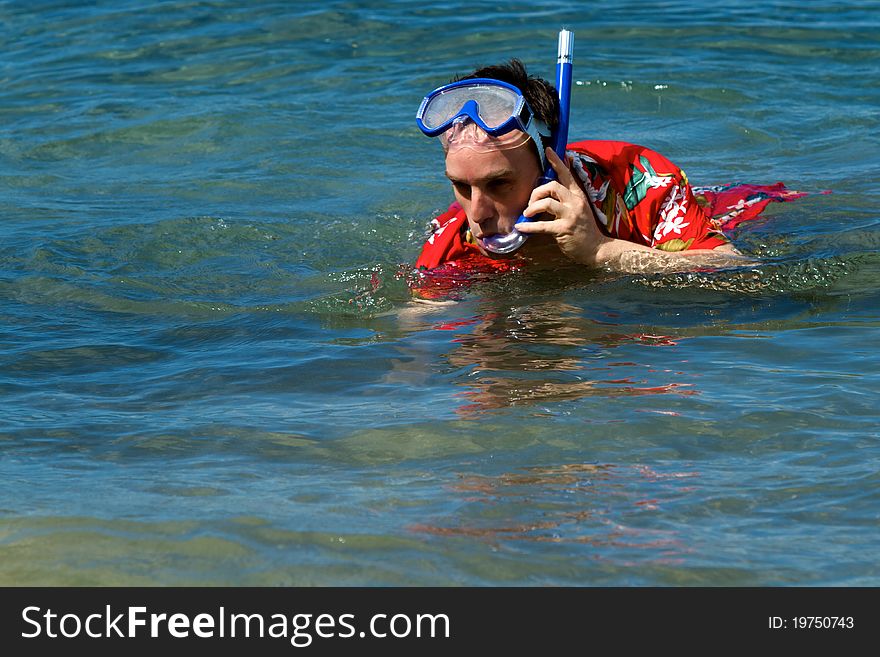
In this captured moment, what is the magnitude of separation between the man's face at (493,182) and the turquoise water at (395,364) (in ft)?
1.37

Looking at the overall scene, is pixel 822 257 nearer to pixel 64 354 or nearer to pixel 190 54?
pixel 64 354

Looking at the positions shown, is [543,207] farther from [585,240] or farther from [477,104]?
[477,104]

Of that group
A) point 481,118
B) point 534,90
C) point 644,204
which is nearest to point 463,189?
point 481,118

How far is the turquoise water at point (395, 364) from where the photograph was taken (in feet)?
8.97

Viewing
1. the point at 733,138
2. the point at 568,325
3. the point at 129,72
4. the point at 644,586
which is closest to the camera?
the point at 644,586

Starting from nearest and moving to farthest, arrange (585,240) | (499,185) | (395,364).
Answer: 1. (395,364)
2. (499,185)
3. (585,240)

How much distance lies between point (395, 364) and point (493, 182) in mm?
714

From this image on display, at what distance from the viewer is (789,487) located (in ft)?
9.66

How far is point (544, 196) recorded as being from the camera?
429 centimetres

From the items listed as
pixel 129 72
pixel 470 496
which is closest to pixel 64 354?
pixel 470 496

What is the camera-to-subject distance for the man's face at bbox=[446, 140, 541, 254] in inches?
165

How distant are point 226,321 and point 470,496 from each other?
218 centimetres

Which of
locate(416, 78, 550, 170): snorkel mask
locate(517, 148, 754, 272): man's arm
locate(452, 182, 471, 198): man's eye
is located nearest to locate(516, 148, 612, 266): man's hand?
locate(517, 148, 754, 272): man's arm

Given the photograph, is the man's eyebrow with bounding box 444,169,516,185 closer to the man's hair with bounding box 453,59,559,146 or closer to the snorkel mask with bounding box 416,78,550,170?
the snorkel mask with bounding box 416,78,550,170
